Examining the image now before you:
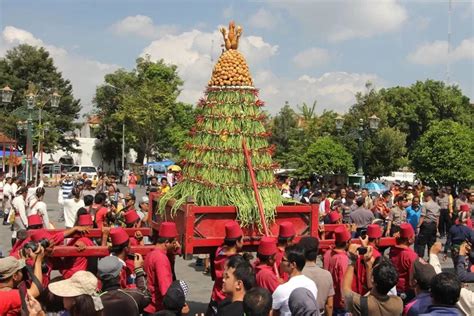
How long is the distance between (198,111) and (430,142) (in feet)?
80.6

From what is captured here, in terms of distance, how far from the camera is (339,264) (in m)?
5.91

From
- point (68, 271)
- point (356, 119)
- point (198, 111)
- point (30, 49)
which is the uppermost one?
point (30, 49)

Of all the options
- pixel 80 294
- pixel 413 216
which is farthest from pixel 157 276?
pixel 413 216

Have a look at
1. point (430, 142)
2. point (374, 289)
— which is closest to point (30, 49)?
point (430, 142)

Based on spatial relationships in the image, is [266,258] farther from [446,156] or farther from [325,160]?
[325,160]

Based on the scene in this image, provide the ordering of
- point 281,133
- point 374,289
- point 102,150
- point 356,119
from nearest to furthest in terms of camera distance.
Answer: point 374,289 < point 356,119 < point 281,133 < point 102,150

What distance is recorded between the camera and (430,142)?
28906 mm

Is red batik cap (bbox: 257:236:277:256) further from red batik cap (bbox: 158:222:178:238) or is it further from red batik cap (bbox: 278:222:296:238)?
red batik cap (bbox: 158:222:178:238)

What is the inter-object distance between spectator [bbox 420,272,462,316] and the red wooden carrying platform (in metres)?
2.44

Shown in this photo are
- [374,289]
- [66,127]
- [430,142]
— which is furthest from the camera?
[66,127]

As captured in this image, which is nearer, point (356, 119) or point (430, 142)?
point (430, 142)

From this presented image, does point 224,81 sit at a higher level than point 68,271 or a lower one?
higher

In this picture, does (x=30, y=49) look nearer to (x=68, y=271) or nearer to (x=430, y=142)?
(x=430, y=142)

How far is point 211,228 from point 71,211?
5056 millimetres
